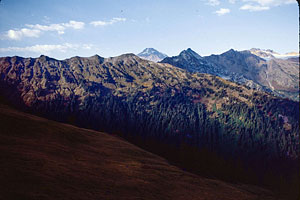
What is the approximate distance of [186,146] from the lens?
194875 mm

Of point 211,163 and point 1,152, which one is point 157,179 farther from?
point 211,163

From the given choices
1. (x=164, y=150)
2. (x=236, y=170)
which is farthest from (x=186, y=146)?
(x=236, y=170)

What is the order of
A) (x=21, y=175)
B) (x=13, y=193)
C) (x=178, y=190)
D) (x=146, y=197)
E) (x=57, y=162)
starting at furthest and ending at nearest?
(x=178, y=190) < (x=57, y=162) < (x=146, y=197) < (x=21, y=175) < (x=13, y=193)

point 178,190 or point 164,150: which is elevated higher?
point 178,190

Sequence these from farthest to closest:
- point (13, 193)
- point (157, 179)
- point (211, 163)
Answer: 1. point (211, 163)
2. point (157, 179)
3. point (13, 193)

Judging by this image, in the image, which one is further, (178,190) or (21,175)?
(178,190)

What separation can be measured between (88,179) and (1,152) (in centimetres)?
1443

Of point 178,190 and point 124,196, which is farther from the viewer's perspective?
point 178,190

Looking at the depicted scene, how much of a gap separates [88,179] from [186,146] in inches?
6557

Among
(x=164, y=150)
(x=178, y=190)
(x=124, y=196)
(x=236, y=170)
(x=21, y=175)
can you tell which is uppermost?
(x=21, y=175)

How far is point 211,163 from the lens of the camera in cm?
17000

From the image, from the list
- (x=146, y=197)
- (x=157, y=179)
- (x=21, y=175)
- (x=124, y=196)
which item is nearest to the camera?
(x=21, y=175)

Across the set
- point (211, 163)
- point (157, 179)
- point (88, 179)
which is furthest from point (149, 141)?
point (88, 179)

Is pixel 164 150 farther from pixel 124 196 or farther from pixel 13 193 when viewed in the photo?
pixel 13 193
